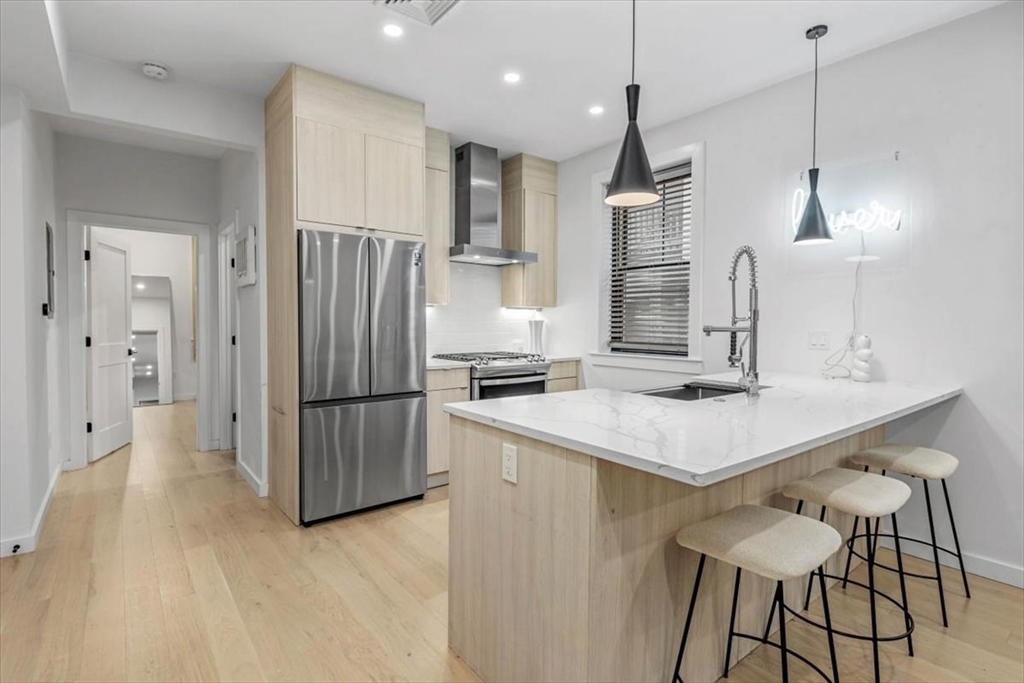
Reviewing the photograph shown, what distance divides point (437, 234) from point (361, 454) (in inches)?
71.1

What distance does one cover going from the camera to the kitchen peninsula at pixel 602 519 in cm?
137

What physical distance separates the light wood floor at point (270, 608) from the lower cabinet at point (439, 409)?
1.62 ft

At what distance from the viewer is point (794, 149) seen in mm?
3090

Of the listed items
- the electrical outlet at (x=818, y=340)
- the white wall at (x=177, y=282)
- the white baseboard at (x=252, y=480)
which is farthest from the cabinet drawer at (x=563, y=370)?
the white wall at (x=177, y=282)

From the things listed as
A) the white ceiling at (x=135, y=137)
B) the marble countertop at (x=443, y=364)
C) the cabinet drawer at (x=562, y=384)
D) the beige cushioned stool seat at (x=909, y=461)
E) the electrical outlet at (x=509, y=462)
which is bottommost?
the beige cushioned stool seat at (x=909, y=461)

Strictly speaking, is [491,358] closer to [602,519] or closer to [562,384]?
[562,384]

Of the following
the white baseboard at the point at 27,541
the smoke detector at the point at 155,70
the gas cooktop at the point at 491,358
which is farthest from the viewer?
the gas cooktop at the point at 491,358

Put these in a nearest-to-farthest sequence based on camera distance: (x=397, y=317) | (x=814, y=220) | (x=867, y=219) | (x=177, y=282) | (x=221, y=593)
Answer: (x=221, y=593) < (x=814, y=220) < (x=867, y=219) < (x=397, y=317) < (x=177, y=282)

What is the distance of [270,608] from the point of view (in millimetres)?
2189

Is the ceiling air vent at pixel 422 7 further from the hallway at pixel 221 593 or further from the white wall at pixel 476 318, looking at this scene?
the hallway at pixel 221 593

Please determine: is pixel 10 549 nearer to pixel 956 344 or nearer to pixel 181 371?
pixel 956 344

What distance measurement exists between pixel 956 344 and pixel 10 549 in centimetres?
487

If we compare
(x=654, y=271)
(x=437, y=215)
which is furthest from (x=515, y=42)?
(x=654, y=271)

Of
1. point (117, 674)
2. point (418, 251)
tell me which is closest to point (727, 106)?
point (418, 251)
